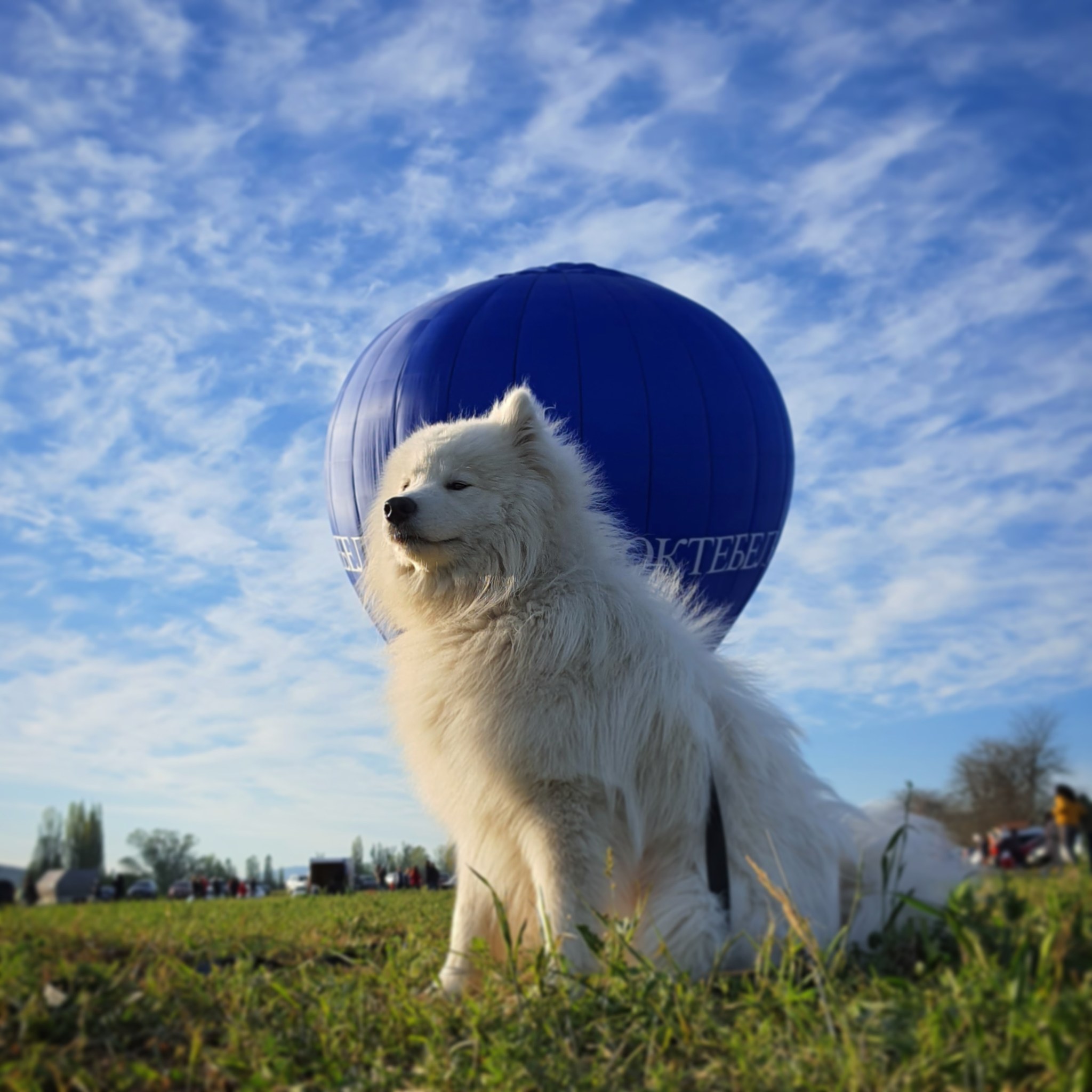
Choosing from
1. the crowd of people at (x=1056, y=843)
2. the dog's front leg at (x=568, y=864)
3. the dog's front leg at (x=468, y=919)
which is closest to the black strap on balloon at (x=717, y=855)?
the dog's front leg at (x=568, y=864)

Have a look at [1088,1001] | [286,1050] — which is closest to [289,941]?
[286,1050]

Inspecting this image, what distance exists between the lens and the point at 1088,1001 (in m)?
2.15

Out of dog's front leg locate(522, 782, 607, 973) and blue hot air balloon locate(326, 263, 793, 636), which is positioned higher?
blue hot air balloon locate(326, 263, 793, 636)

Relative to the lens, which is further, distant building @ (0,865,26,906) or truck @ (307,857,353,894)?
truck @ (307,857,353,894)

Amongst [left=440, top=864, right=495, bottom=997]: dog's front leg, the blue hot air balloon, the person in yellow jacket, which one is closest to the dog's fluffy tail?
the person in yellow jacket

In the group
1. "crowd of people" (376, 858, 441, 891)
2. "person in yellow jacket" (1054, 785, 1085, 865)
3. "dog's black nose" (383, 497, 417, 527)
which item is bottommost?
"crowd of people" (376, 858, 441, 891)

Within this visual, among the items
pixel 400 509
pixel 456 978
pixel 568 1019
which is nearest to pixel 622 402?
pixel 400 509

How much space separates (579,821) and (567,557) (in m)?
1.26

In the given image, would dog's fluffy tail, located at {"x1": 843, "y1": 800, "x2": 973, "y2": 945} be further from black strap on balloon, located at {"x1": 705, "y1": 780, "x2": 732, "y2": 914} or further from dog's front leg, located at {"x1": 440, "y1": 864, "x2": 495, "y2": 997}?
dog's front leg, located at {"x1": 440, "y1": 864, "x2": 495, "y2": 997}

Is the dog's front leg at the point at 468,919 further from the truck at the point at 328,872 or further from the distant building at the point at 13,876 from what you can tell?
the truck at the point at 328,872

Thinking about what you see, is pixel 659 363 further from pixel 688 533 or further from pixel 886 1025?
pixel 886 1025

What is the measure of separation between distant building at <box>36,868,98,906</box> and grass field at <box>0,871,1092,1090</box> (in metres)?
0.15

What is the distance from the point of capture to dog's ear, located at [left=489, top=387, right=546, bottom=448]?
481cm

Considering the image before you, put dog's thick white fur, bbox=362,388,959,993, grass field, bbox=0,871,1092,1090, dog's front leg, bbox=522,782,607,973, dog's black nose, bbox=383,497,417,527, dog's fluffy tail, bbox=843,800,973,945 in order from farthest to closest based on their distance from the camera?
dog's black nose, bbox=383,497,417,527
dog's fluffy tail, bbox=843,800,973,945
dog's thick white fur, bbox=362,388,959,993
dog's front leg, bbox=522,782,607,973
grass field, bbox=0,871,1092,1090
